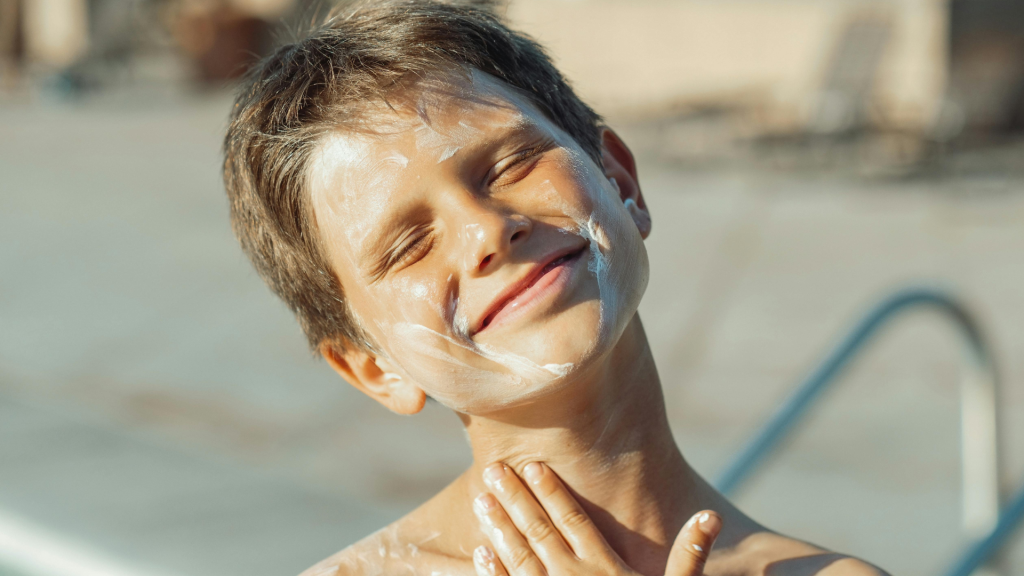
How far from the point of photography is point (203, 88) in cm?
1311

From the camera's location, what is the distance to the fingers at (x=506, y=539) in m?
1.42

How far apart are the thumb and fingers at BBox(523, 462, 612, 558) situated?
14cm

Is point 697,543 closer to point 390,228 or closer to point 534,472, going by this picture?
point 534,472

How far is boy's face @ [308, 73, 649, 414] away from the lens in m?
1.28

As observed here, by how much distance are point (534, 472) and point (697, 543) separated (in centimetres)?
28

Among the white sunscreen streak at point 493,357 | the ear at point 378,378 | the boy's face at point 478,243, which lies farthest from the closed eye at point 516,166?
the ear at point 378,378

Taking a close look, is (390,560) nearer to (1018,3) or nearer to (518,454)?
(518,454)

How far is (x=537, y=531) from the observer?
1.43m

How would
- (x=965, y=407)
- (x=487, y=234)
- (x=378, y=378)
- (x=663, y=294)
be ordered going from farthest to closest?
(x=663, y=294), (x=965, y=407), (x=378, y=378), (x=487, y=234)

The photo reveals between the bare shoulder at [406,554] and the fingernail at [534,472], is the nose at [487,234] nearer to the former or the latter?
the fingernail at [534,472]

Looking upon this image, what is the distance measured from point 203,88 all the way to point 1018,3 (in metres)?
9.73

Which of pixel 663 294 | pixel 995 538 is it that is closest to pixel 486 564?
pixel 995 538

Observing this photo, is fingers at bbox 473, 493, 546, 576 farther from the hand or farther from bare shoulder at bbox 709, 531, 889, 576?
bare shoulder at bbox 709, 531, 889, 576

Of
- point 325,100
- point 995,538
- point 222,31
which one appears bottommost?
point 995,538
